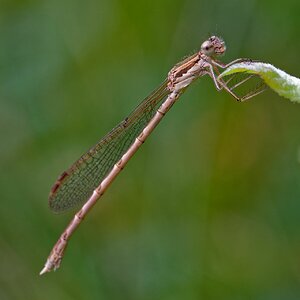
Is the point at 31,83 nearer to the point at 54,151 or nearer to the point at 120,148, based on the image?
the point at 54,151

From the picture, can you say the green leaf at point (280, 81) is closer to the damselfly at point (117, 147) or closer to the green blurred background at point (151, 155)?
the damselfly at point (117, 147)

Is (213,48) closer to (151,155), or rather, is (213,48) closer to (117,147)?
(117,147)

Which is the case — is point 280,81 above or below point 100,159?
below

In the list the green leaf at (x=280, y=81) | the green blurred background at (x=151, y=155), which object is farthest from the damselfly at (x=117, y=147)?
the green leaf at (x=280, y=81)

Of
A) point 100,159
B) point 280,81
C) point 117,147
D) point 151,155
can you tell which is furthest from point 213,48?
point 280,81

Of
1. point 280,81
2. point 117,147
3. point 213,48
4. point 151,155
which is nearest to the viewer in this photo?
point 280,81

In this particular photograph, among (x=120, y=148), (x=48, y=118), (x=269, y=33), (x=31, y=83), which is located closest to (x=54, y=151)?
(x=48, y=118)

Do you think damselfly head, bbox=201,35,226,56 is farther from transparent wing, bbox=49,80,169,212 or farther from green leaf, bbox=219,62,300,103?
green leaf, bbox=219,62,300,103
